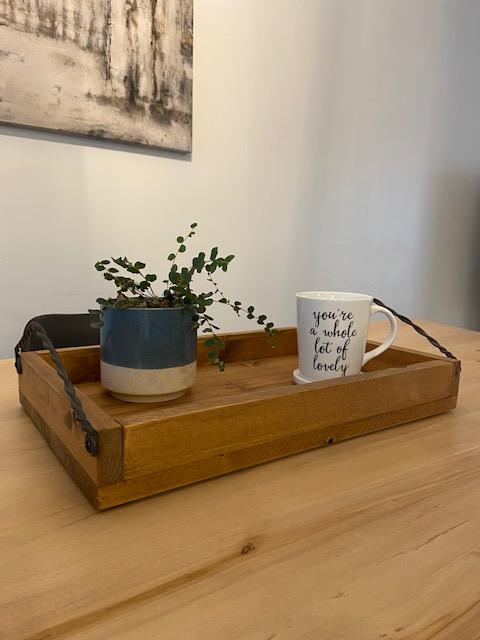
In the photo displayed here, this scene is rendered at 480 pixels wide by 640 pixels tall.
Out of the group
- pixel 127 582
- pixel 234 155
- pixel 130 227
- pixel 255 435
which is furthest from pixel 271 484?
pixel 234 155

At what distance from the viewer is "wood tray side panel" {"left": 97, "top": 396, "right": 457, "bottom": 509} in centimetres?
36

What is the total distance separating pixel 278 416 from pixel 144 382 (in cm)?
16

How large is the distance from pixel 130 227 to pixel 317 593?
132 centimetres

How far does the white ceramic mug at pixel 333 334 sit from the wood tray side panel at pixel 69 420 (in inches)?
11.1

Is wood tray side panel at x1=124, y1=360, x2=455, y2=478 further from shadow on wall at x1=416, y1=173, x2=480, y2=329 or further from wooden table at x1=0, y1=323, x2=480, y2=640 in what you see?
shadow on wall at x1=416, y1=173, x2=480, y2=329

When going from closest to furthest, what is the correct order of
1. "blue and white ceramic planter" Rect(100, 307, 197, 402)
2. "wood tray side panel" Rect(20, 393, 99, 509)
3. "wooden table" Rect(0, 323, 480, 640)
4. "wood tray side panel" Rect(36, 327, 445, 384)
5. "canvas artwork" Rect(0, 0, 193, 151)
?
"wooden table" Rect(0, 323, 480, 640) → "wood tray side panel" Rect(20, 393, 99, 509) → "blue and white ceramic planter" Rect(100, 307, 197, 402) → "wood tray side panel" Rect(36, 327, 445, 384) → "canvas artwork" Rect(0, 0, 193, 151)

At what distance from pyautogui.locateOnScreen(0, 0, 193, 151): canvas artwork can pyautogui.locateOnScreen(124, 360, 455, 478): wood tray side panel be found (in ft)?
3.71

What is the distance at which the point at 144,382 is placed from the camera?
0.51 metres

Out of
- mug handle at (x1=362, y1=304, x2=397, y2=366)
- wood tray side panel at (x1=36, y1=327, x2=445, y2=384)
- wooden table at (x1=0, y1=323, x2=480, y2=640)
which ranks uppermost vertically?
mug handle at (x1=362, y1=304, x2=397, y2=366)

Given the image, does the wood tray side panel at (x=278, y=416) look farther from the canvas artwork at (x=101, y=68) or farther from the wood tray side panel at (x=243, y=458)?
the canvas artwork at (x=101, y=68)

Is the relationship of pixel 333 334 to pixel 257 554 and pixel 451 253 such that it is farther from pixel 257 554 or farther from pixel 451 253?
pixel 451 253

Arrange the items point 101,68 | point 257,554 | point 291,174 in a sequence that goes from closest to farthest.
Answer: point 257,554 < point 101,68 < point 291,174

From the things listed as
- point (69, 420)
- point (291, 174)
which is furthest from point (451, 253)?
point (69, 420)

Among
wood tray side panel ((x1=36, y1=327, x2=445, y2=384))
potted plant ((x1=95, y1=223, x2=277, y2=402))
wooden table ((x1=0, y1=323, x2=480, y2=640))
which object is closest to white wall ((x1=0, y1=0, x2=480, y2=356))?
wood tray side panel ((x1=36, y1=327, x2=445, y2=384))
